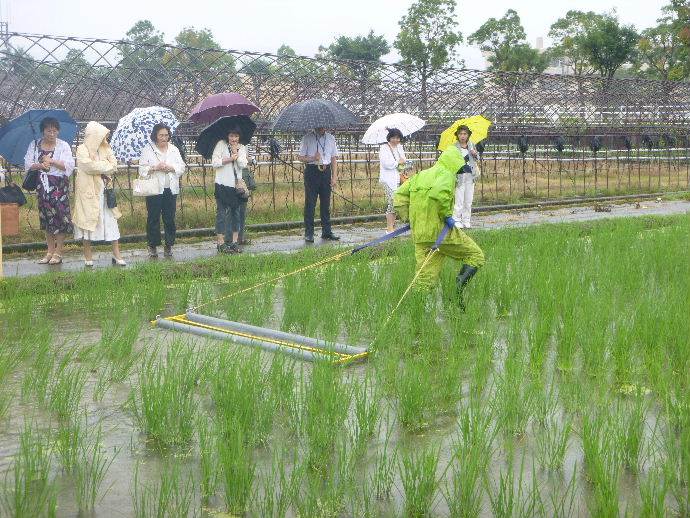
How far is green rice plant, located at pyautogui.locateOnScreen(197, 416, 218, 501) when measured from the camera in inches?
175

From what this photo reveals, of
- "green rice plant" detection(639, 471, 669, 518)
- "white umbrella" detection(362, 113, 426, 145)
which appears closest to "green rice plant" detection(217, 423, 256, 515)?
"green rice plant" detection(639, 471, 669, 518)

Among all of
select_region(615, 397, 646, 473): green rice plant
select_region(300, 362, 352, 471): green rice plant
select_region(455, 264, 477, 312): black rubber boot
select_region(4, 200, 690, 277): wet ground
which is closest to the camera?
select_region(615, 397, 646, 473): green rice plant

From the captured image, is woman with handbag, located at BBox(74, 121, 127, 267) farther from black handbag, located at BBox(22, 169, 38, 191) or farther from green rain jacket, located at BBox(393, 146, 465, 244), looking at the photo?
green rain jacket, located at BBox(393, 146, 465, 244)

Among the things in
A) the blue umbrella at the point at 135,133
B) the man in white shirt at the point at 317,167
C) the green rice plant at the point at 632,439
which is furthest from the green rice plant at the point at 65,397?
the man in white shirt at the point at 317,167

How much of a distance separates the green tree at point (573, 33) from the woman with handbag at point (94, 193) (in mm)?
40412

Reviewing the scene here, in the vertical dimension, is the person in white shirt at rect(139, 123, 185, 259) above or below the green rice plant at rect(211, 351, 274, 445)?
above

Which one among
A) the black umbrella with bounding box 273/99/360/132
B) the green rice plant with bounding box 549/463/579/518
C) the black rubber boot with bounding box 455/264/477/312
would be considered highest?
the black umbrella with bounding box 273/99/360/132

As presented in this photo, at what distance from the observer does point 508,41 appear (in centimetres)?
5247

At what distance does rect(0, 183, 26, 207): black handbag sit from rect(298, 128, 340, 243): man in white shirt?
3.92 meters

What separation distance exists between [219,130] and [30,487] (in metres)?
9.25

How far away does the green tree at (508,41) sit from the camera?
51.9m

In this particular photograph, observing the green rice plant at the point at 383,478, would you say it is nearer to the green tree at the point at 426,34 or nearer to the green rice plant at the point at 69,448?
the green rice plant at the point at 69,448

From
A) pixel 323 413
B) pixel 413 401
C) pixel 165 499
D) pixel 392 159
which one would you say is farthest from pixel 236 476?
pixel 392 159

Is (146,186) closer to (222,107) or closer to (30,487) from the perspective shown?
(222,107)
